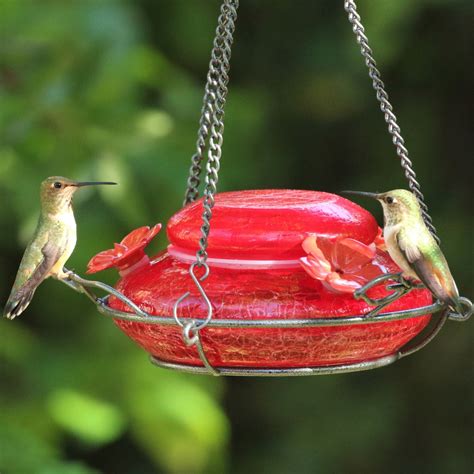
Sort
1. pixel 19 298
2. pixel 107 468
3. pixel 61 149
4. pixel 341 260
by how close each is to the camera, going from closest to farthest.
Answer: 1. pixel 341 260
2. pixel 19 298
3. pixel 61 149
4. pixel 107 468

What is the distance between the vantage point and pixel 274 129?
21.3ft

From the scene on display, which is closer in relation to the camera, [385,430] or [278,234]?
[278,234]

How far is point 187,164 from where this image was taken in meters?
4.75

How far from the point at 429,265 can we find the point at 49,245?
113 cm

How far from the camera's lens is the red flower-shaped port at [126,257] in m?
2.75

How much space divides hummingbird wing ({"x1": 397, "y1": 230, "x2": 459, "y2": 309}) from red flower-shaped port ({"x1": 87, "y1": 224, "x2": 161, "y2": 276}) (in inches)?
30.3

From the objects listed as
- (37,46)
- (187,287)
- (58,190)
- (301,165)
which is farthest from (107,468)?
(187,287)

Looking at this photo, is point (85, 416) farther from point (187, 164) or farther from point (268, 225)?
point (268, 225)

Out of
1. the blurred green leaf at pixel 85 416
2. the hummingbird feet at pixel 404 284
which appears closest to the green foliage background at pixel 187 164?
the blurred green leaf at pixel 85 416

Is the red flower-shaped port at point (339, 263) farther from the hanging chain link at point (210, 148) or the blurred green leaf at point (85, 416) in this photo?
the blurred green leaf at point (85, 416)

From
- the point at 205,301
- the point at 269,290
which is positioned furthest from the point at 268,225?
the point at 205,301

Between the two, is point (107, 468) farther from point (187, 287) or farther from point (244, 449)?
point (187, 287)

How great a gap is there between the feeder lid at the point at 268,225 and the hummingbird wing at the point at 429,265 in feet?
0.69

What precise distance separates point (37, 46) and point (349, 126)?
261 cm
